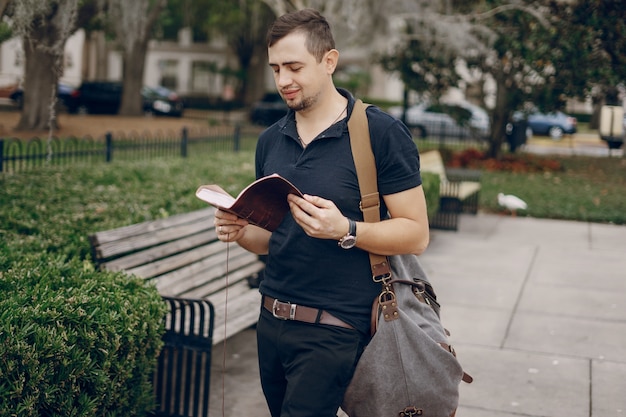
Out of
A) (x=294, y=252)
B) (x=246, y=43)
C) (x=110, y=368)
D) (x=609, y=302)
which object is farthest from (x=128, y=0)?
(x=246, y=43)

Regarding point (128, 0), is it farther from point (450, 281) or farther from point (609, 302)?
point (609, 302)

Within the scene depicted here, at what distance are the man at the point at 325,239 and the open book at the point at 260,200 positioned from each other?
7 centimetres

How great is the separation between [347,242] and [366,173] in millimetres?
256

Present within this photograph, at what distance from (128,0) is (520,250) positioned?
20.3 feet

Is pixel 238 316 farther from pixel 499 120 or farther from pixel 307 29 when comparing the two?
pixel 499 120

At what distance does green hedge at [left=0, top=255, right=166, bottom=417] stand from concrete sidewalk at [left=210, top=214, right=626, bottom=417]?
473 millimetres

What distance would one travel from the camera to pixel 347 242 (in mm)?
2686

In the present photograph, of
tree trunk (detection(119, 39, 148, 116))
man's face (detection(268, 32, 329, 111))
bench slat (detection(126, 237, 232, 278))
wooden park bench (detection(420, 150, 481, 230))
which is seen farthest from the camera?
tree trunk (detection(119, 39, 148, 116))

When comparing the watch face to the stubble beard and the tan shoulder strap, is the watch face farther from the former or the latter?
the stubble beard

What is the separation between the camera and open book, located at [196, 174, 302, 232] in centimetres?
267

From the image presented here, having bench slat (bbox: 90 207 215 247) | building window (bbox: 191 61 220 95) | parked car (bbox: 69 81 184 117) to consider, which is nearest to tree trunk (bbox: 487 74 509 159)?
bench slat (bbox: 90 207 215 247)

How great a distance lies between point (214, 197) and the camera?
2824mm

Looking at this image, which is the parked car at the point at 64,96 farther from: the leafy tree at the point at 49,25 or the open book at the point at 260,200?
the open book at the point at 260,200

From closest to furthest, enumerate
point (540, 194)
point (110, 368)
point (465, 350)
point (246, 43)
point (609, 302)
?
point (110, 368), point (465, 350), point (609, 302), point (540, 194), point (246, 43)
